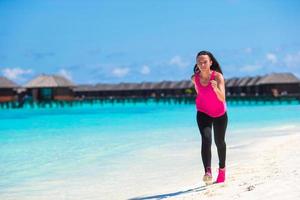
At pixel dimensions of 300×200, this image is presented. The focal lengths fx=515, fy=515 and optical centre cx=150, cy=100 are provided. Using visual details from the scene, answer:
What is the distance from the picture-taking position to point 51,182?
6.14 m

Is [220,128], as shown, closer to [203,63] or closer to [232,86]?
[203,63]

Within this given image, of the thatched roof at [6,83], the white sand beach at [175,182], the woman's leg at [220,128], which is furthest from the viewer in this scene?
the thatched roof at [6,83]

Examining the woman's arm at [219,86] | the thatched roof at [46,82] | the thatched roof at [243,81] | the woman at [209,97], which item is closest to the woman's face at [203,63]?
the woman at [209,97]

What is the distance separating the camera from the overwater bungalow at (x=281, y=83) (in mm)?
45188

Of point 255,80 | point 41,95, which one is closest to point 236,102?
point 255,80

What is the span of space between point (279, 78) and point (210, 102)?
4291cm

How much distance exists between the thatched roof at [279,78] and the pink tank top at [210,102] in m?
42.3

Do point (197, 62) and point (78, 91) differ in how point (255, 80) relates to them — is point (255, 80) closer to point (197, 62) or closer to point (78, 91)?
point (78, 91)

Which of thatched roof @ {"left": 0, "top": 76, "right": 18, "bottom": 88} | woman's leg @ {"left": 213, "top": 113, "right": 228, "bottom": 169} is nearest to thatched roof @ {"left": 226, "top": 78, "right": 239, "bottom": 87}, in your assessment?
thatched roof @ {"left": 0, "top": 76, "right": 18, "bottom": 88}

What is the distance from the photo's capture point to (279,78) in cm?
4556

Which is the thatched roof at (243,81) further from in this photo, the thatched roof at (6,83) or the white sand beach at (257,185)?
the white sand beach at (257,185)

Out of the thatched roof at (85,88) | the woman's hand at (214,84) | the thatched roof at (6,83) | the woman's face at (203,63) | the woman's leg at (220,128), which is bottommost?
the woman's leg at (220,128)

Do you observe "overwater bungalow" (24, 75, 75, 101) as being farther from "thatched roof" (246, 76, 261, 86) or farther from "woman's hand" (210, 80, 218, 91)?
"woman's hand" (210, 80, 218, 91)

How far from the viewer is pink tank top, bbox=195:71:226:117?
162 inches
